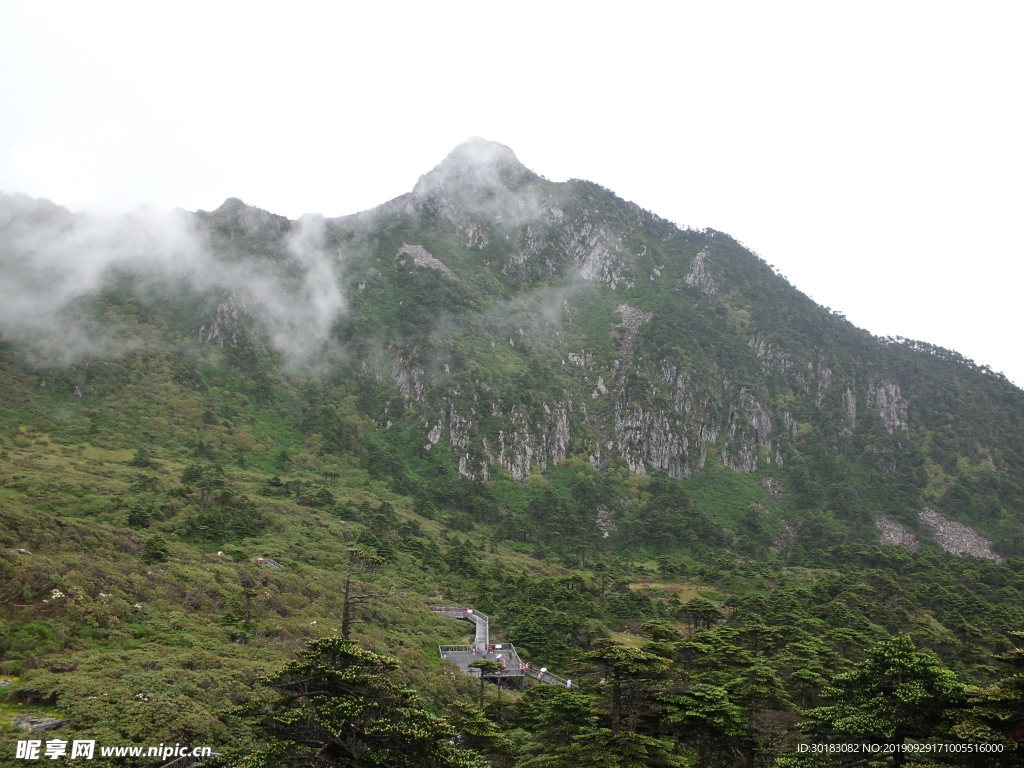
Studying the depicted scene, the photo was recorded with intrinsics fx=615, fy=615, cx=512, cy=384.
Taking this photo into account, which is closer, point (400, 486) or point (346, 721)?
point (346, 721)

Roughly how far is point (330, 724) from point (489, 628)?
5317 cm

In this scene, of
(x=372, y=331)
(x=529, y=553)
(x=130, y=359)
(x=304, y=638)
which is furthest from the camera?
(x=372, y=331)

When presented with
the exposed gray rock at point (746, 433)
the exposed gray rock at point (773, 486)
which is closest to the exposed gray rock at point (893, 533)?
the exposed gray rock at point (773, 486)

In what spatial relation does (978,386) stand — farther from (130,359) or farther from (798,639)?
(130,359)

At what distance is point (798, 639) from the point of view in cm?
4881

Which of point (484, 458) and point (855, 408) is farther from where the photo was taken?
point (855, 408)

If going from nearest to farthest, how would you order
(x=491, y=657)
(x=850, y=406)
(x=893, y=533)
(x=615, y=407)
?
(x=491, y=657)
(x=893, y=533)
(x=615, y=407)
(x=850, y=406)

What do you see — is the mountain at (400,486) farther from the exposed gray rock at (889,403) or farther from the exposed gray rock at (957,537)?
the exposed gray rock at (889,403)

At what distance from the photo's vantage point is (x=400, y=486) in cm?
14075

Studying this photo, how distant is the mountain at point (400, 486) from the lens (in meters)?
44.9

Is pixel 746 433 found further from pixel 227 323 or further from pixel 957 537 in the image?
pixel 227 323

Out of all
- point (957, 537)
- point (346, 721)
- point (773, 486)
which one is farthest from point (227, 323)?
point (957, 537)

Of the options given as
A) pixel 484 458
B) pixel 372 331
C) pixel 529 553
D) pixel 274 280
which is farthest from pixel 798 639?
pixel 274 280

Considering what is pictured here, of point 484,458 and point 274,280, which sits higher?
point 274,280
